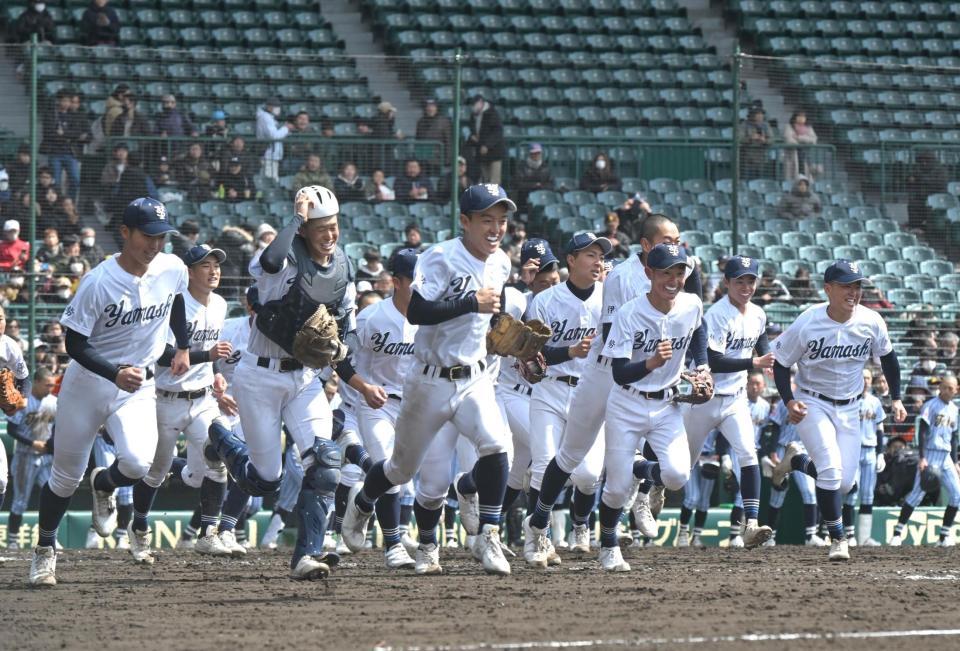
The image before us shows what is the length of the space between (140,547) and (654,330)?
376cm

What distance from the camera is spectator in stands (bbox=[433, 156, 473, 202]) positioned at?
15250mm

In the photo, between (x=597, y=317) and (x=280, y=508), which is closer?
(x=597, y=317)

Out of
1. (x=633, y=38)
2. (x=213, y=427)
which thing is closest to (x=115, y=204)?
(x=213, y=427)

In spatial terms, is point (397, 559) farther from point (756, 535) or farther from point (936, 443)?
point (936, 443)

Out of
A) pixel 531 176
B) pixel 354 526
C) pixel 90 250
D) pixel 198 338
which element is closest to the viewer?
pixel 354 526

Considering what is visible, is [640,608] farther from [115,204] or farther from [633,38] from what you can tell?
[633,38]

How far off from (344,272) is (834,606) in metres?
3.09

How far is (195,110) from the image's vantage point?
50.2ft

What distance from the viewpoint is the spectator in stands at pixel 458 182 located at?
15.2m

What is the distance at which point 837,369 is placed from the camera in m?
10.8

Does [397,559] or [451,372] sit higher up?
[451,372]

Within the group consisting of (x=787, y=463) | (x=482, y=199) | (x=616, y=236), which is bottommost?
(x=787, y=463)

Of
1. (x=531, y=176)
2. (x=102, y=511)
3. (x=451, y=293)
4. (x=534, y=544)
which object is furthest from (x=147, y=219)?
(x=531, y=176)

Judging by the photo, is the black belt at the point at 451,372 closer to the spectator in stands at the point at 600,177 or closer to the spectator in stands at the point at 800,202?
the spectator in stands at the point at 600,177
